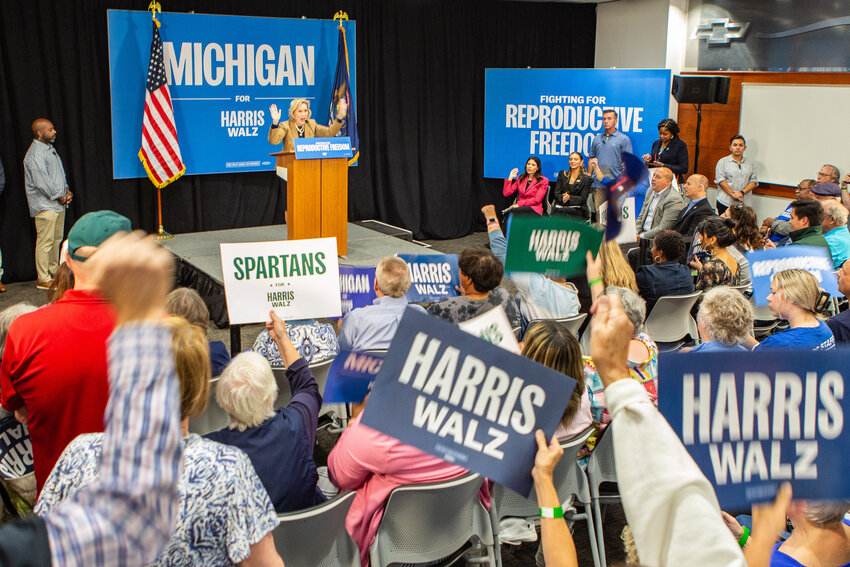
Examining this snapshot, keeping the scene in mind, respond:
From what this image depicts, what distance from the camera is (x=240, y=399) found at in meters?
2.28

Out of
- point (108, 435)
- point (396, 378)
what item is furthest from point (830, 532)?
point (108, 435)

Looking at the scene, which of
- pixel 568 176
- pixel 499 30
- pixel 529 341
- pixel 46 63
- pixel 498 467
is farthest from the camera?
pixel 499 30

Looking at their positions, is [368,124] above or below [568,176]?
above

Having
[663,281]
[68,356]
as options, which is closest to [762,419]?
[68,356]

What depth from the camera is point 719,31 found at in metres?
9.54

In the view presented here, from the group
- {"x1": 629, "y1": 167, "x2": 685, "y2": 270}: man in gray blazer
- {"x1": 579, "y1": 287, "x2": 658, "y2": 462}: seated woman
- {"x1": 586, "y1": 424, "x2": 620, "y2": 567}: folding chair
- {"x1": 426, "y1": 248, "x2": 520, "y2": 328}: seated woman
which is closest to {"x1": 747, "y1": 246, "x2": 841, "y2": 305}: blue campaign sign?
{"x1": 579, "y1": 287, "x2": 658, "y2": 462}: seated woman

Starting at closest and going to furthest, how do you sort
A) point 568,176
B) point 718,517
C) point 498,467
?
point 718,517 < point 498,467 < point 568,176

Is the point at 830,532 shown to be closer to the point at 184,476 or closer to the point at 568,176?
the point at 184,476

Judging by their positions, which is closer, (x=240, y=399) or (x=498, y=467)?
(x=498, y=467)

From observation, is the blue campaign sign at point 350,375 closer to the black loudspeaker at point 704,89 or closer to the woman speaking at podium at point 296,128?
the woman speaking at podium at point 296,128

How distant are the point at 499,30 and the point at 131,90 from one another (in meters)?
5.24

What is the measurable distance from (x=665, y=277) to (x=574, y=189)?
4.58 m

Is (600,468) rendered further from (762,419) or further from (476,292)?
(762,419)

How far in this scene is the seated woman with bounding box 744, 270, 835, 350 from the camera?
3322 mm
